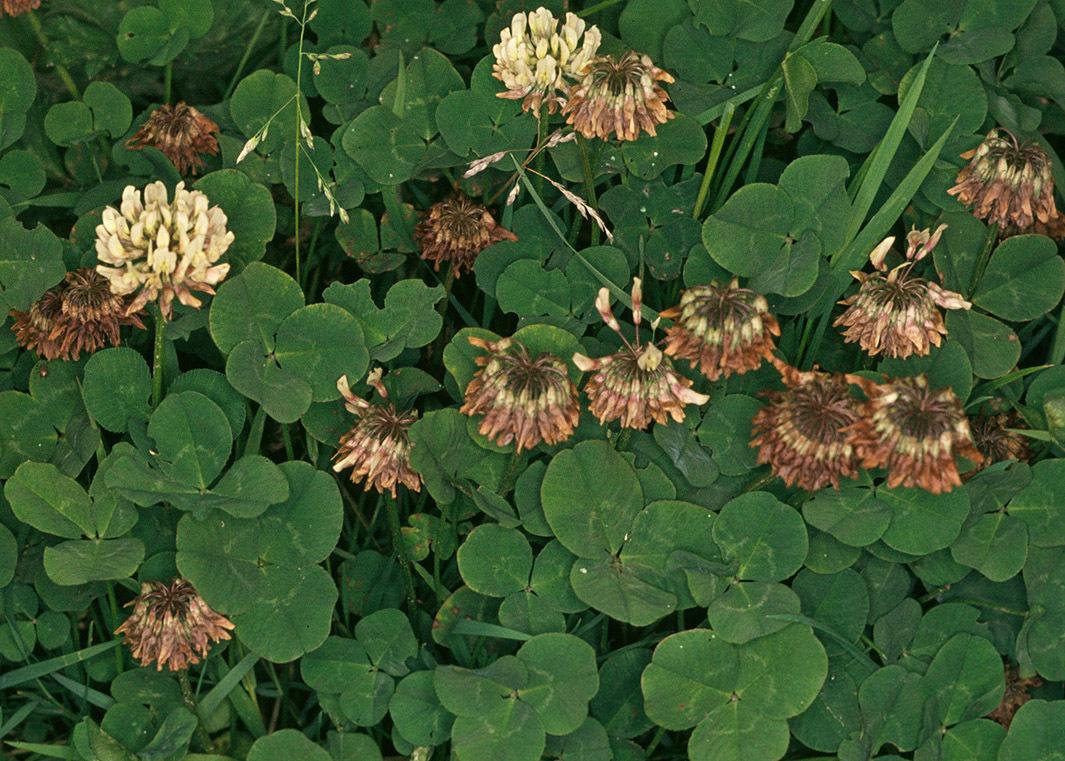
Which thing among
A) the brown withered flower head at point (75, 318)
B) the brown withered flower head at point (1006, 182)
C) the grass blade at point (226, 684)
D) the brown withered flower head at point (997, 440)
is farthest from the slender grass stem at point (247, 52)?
the brown withered flower head at point (997, 440)

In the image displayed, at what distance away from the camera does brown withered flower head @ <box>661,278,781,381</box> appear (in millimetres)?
1623

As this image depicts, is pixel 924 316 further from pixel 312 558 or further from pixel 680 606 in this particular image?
pixel 312 558

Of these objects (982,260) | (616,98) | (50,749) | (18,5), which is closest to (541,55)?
(616,98)

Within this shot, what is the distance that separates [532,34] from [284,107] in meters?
0.55

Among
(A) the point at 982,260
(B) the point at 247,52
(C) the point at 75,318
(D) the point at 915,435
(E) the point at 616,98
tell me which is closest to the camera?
(D) the point at 915,435

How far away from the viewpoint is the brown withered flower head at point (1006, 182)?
1789 mm

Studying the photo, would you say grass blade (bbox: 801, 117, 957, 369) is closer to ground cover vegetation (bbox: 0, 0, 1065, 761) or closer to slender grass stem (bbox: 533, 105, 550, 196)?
ground cover vegetation (bbox: 0, 0, 1065, 761)

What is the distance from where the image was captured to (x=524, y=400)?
162 centimetres

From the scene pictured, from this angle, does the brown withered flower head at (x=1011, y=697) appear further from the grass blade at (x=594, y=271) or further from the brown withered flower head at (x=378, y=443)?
the brown withered flower head at (x=378, y=443)

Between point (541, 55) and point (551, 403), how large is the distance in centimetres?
61

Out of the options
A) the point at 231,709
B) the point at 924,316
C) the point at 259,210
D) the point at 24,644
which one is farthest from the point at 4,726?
the point at 924,316

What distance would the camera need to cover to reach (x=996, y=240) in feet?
6.57

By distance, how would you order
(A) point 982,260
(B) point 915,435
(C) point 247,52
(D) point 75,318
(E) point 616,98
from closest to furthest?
(B) point 915,435 < (E) point 616,98 < (D) point 75,318 < (A) point 982,260 < (C) point 247,52

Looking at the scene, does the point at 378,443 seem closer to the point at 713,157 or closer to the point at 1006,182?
the point at 713,157
